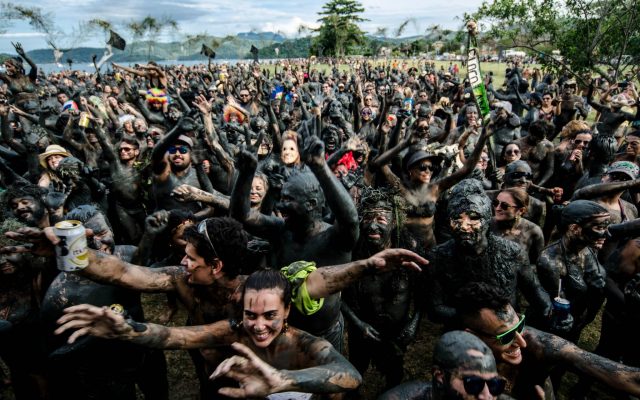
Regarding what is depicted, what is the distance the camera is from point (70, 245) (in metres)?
2.11

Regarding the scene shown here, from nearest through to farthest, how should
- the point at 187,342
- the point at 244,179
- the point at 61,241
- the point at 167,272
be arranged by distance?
the point at 61,241, the point at 187,342, the point at 167,272, the point at 244,179

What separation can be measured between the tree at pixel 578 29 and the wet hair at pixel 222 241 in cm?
1418

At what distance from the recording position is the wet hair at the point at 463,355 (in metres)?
1.91

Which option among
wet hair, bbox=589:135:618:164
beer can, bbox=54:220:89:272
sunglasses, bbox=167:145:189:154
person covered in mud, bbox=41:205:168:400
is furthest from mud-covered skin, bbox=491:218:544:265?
sunglasses, bbox=167:145:189:154

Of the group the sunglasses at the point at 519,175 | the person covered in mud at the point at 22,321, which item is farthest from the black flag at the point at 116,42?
the sunglasses at the point at 519,175

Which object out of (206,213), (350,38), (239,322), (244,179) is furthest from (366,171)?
(350,38)

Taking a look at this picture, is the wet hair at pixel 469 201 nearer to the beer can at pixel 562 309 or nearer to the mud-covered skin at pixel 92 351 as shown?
the beer can at pixel 562 309

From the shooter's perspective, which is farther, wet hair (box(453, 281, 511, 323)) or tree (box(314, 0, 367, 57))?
tree (box(314, 0, 367, 57))

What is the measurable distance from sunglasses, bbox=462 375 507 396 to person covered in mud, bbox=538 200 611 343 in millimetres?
1833

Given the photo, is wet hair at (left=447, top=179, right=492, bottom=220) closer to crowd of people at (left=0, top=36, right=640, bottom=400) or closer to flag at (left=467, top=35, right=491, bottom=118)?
crowd of people at (left=0, top=36, right=640, bottom=400)

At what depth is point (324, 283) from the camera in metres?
2.62

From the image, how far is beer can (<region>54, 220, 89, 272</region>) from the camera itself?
2.09 meters

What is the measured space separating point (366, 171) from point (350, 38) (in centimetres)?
6604

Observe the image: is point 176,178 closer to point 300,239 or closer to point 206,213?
point 206,213
